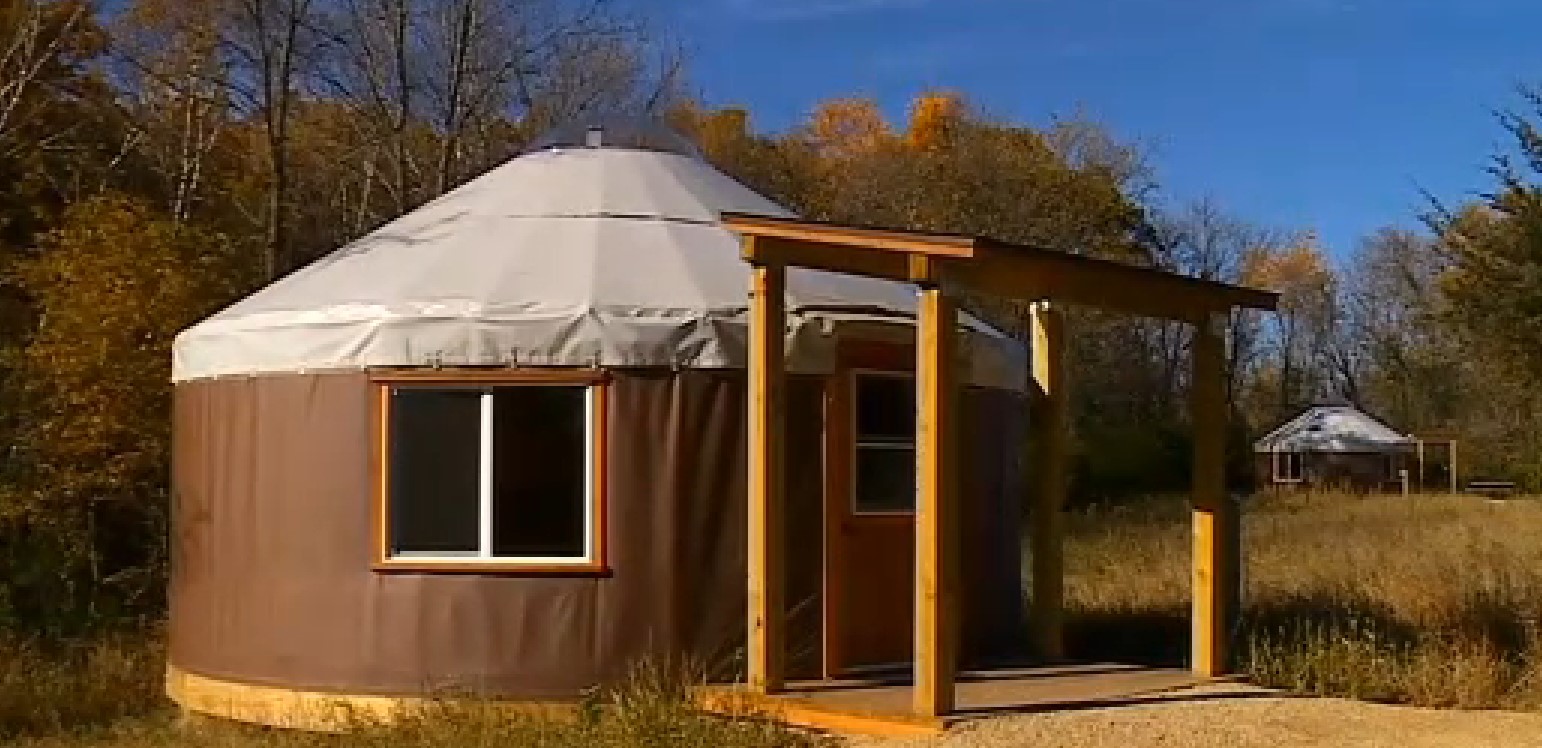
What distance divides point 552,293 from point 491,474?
88 cm

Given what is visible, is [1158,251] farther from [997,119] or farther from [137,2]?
[137,2]

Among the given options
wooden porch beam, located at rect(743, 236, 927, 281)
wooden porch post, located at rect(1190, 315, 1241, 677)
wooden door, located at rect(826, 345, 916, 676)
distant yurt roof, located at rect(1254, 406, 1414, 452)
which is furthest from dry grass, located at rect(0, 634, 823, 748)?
distant yurt roof, located at rect(1254, 406, 1414, 452)

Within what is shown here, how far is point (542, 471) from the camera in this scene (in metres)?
8.39

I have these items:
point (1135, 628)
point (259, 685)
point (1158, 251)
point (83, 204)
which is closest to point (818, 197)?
point (1158, 251)

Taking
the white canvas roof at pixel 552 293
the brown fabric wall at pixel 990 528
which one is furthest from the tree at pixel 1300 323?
the white canvas roof at pixel 552 293

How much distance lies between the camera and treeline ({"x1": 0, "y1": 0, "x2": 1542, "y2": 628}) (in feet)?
41.6

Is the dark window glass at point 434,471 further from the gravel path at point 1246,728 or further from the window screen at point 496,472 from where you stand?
the gravel path at point 1246,728

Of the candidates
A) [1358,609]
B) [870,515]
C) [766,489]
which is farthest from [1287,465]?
[766,489]

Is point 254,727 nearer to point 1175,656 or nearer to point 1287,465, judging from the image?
point 1175,656

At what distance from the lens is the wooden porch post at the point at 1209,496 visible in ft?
28.5

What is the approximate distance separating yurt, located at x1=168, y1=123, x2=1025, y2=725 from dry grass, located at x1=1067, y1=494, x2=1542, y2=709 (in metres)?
2.01

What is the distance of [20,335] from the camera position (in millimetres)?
13539

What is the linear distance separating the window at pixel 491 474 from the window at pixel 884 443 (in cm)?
129

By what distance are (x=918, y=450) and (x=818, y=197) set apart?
18.9 metres
